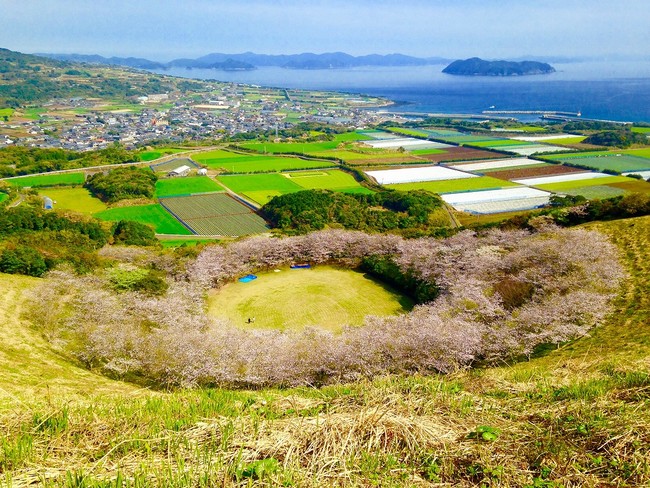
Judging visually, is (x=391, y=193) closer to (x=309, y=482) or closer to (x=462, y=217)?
(x=462, y=217)

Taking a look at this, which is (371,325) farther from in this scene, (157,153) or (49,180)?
(157,153)

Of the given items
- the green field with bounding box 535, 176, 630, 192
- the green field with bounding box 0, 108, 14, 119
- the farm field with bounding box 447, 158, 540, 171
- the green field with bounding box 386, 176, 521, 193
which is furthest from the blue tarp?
the green field with bounding box 0, 108, 14, 119

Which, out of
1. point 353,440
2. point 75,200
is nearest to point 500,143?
point 75,200

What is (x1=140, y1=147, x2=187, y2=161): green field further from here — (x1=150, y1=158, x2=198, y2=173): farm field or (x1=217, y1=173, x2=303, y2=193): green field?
(x1=217, y1=173, x2=303, y2=193): green field

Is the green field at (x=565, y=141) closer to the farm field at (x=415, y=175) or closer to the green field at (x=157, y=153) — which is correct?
the farm field at (x=415, y=175)

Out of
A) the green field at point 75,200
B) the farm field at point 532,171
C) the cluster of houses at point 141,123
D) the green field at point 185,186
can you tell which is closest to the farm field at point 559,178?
the farm field at point 532,171

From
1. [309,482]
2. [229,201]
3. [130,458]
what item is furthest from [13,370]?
[229,201]
